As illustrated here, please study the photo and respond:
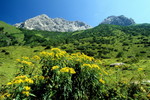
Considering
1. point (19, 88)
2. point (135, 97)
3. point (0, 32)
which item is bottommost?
point (135, 97)

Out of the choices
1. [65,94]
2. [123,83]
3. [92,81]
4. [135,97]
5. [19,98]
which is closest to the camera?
[19,98]

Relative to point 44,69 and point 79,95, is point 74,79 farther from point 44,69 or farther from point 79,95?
point 44,69

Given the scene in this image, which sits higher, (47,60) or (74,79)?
(47,60)

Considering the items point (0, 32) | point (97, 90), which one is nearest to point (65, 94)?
point (97, 90)

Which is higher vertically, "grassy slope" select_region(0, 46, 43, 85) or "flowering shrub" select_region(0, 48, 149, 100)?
→ "flowering shrub" select_region(0, 48, 149, 100)

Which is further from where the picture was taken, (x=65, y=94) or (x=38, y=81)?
(x=38, y=81)

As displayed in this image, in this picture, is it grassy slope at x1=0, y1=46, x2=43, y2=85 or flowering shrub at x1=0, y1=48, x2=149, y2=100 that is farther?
grassy slope at x1=0, y1=46, x2=43, y2=85

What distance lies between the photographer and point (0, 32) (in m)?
183

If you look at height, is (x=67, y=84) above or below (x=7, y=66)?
above

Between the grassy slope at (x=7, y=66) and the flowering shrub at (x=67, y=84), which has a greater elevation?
the flowering shrub at (x=67, y=84)

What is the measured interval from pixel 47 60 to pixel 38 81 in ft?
4.68

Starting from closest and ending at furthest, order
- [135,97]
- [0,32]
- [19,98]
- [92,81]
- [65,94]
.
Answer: [19,98] < [65,94] < [92,81] < [135,97] < [0,32]

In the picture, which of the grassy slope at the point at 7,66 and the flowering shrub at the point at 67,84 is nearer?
the flowering shrub at the point at 67,84

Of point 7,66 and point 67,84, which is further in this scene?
point 7,66
